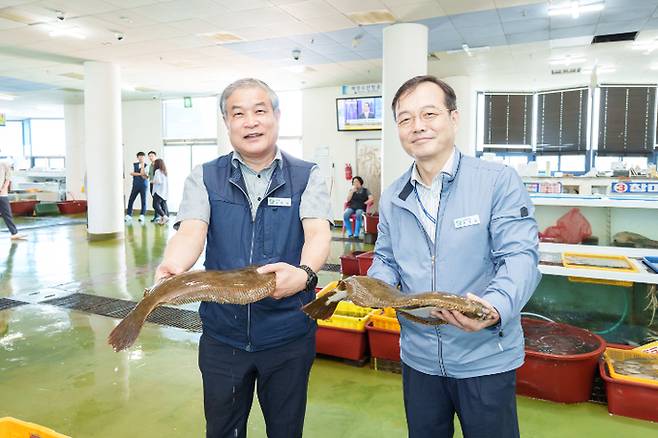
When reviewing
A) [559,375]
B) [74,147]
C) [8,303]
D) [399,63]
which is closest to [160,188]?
[74,147]

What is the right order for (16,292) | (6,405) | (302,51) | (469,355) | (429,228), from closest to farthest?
(469,355), (429,228), (6,405), (16,292), (302,51)

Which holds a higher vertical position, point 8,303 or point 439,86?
point 439,86

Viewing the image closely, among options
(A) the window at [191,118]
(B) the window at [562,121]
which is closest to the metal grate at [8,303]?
(A) the window at [191,118]

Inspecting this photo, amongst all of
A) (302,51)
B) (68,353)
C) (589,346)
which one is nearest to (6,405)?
(68,353)

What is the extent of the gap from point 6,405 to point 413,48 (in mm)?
6153

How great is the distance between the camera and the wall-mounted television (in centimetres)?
1152

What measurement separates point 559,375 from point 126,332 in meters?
2.69

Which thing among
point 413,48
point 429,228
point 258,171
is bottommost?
point 429,228

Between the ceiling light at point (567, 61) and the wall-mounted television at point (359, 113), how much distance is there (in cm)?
385

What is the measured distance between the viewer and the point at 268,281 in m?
1.52

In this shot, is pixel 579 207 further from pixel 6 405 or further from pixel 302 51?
pixel 302 51

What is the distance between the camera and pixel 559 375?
2.99 m

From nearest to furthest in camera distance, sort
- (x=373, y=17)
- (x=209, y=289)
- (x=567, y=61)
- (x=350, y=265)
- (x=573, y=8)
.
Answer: (x=209, y=289) → (x=573, y=8) → (x=350, y=265) → (x=373, y=17) → (x=567, y=61)

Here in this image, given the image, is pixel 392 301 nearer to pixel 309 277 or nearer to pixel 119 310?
pixel 309 277
